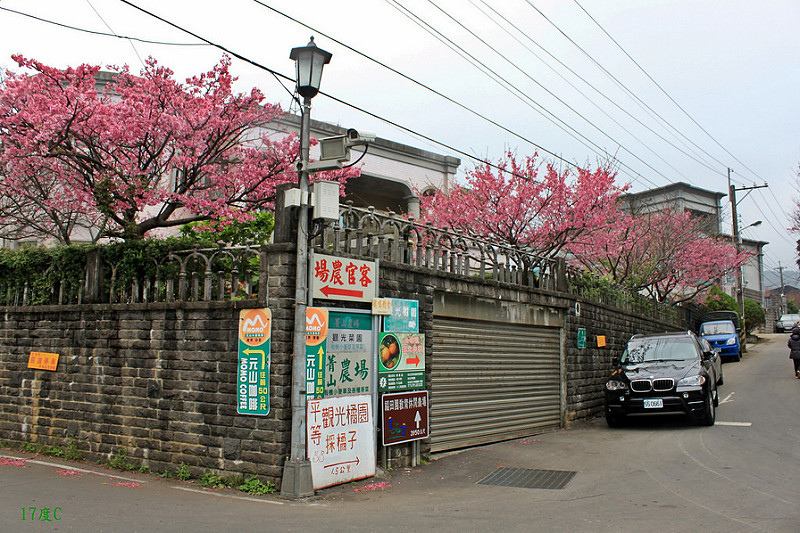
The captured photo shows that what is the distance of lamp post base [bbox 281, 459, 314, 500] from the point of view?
732cm

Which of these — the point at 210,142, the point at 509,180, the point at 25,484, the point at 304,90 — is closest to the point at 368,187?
the point at 509,180

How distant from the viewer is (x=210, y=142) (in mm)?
11266

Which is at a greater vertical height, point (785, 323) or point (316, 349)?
point (785, 323)

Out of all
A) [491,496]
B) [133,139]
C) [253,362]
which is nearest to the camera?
[491,496]

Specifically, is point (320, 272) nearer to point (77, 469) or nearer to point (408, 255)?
point (408, 255)

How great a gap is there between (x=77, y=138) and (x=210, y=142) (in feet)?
7.07

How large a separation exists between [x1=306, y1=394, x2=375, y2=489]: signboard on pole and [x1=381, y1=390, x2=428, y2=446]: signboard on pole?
34 cm

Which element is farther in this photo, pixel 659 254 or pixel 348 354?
pixel 659 254

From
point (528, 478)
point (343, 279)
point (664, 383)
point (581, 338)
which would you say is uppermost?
point (343, 279)

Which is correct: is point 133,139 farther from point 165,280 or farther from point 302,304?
point 302,304

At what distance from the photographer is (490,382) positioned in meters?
11.7

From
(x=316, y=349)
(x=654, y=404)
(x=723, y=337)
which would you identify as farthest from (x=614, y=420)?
(x=723, y=337)

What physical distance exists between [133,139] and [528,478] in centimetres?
841

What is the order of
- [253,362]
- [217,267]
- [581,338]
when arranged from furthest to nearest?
1. [581,338]
2. [217,267]
3. [253,362]
